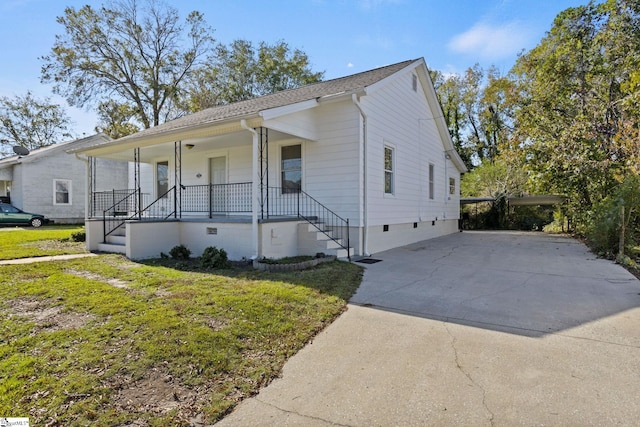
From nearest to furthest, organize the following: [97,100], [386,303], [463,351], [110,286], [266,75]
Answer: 1. [463,351]
2. [386,303]
3. [110,286]
4. [97,100]
5. [266,75]

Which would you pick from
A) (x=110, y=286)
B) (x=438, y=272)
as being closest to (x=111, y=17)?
(x=110, y=286)

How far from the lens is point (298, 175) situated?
9.72 meters

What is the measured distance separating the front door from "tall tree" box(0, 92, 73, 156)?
3284 centimetres

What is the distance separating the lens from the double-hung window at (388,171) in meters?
10.3

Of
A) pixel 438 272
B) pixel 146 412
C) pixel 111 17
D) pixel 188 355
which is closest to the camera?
pixel 146 412

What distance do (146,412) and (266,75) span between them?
28.7 metres

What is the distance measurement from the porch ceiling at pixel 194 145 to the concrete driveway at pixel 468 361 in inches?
214

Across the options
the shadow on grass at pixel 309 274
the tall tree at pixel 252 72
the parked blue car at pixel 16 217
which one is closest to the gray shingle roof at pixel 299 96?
the shadow on grass at pixel 309 274

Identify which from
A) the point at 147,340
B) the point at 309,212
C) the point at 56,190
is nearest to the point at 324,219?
the point at 309,212

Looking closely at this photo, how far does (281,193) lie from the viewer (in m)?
9.96

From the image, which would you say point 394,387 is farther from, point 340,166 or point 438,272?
point 340,166

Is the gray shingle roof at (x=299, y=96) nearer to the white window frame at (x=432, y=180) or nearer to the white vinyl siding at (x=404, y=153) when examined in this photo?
the white vinyl siding at (x=404, y=153)

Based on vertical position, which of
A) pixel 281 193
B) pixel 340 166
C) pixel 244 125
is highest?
pixel 244 125

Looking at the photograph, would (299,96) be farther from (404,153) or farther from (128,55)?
(128,55)
